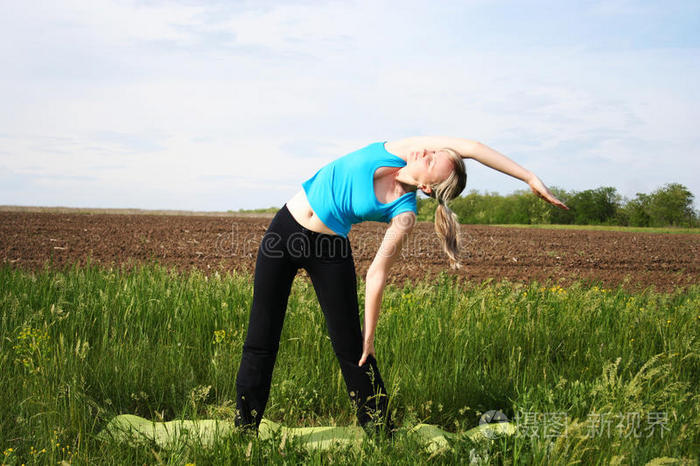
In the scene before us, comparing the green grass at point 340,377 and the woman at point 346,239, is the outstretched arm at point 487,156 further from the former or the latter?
the green grass at point 340,377

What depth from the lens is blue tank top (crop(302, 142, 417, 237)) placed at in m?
2.90

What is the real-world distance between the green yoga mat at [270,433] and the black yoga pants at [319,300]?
0.56 ft

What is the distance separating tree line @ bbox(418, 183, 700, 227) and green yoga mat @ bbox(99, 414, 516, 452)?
3281 centimetres

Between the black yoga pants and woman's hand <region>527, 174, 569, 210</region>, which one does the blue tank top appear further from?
woman's hand <region>527, 174, 569, 210</region>

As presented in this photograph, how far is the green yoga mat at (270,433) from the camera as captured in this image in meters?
2.90

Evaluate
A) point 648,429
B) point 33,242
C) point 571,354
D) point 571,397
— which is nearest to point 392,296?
point 571,354

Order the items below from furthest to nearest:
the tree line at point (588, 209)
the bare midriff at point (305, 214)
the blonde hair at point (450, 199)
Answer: the tree line at point (588, 209), the bare midriff at point (305, 214), the blonde hair at point (450, 199)

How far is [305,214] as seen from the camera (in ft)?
10.0

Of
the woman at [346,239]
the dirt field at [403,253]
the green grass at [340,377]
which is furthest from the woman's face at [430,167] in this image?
the dirt field at [403,253]

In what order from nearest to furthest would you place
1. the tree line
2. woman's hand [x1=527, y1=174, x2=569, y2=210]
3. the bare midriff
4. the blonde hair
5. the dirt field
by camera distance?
woman's hand [x1=527, y1=174, x2=569, y2=210] → the blonde hair → the bare midriff → the dirt field → the tree line

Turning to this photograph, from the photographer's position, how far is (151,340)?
4.73 metres

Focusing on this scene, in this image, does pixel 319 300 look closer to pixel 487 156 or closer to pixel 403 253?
pixel 487 156

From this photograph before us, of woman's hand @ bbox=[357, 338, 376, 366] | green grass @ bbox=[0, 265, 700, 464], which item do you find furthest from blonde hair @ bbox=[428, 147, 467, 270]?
green grass @ bbox=[0, 265, 700, 464]

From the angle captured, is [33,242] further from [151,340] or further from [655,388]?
[655,388]
